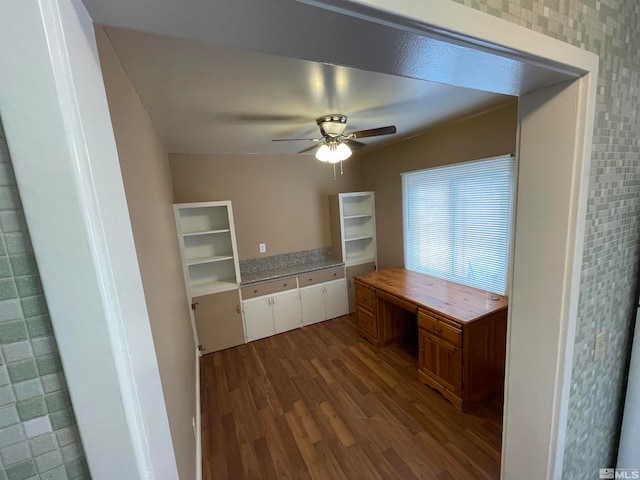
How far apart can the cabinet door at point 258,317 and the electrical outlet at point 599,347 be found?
3015 millimetres

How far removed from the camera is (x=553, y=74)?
771 mm

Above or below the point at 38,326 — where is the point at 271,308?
below

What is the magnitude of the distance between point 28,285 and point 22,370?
0.42ft

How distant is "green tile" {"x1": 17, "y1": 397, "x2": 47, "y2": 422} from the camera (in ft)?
1.28

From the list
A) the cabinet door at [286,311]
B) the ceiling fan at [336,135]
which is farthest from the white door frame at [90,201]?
the cabinet door at [286,311]

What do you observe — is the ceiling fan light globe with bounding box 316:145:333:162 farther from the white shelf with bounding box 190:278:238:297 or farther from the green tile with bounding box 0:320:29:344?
the green tile with bounding box 0:320:29:344

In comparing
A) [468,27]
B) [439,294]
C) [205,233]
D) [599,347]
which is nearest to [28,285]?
[468,27]

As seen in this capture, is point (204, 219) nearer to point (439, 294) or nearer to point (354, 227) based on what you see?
point (354, 227)

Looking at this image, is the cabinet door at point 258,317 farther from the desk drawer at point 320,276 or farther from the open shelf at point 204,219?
the open shelf at point 204,219

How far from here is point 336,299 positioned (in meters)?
3.90

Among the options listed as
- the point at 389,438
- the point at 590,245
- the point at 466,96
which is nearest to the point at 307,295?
the point at 389,438

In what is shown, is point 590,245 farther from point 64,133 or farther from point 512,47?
→ point 64,133

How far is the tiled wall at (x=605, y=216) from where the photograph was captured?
30.5 inches

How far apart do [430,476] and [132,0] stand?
8.24 ft
